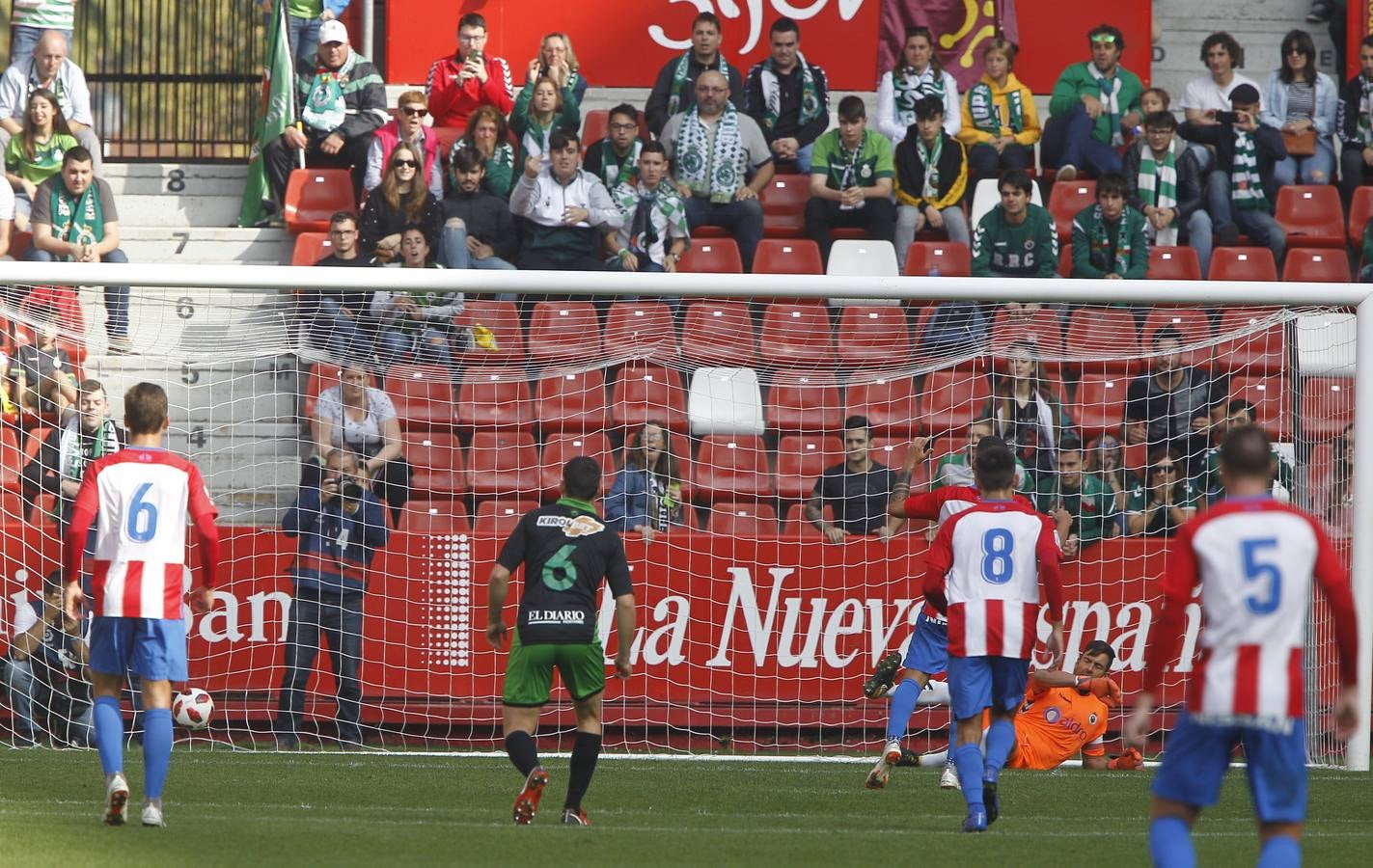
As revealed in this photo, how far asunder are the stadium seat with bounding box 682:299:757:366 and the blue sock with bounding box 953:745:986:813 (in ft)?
14.7

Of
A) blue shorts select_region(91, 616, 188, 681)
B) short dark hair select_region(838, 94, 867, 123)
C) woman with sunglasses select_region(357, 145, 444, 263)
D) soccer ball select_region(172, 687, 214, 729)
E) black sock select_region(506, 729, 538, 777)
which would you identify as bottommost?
soccer ball select_region(172, 687, 214, 729)

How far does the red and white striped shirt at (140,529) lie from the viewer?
22.2 feet

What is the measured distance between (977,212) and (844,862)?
8.31m

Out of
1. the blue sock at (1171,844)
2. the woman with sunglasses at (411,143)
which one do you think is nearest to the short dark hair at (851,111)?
the woman with sunglasses at (411,143)

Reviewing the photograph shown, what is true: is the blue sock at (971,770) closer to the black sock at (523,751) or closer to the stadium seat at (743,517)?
the black sock at (523,751)

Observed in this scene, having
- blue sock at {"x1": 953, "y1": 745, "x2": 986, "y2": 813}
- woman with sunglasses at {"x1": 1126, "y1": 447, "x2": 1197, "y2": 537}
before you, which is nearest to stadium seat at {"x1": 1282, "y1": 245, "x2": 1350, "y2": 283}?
woman with sunglasses at {"x1": 1126, "y1": 447, "x2": 1197, "y2": 537}

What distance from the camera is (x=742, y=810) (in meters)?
8.06

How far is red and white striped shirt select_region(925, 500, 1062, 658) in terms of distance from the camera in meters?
7.33

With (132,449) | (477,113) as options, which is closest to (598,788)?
(132,449)

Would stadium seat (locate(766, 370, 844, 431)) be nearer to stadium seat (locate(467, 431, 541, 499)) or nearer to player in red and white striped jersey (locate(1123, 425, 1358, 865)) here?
stadium seat (locate(467, 431, 541, 499))

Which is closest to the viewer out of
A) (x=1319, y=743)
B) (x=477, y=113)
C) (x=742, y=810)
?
(x=742, y=810)

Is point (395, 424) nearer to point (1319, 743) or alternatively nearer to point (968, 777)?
point (968, 777)

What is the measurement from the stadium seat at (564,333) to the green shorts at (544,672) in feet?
13.5

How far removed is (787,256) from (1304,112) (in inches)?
180
